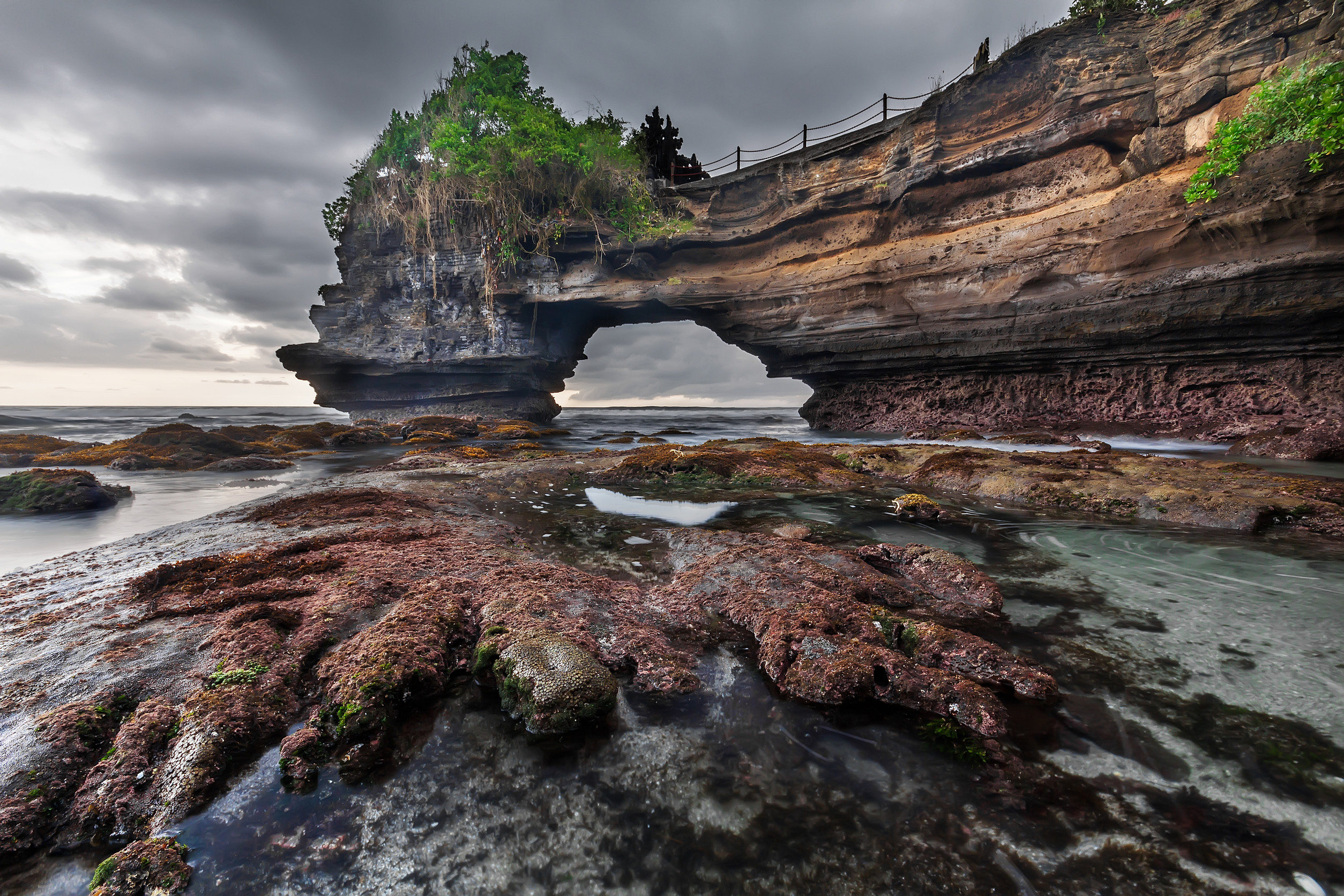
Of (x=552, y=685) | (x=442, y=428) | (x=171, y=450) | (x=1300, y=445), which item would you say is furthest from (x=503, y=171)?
(x=1300, y=445)

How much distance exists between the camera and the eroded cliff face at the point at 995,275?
35.5 ft

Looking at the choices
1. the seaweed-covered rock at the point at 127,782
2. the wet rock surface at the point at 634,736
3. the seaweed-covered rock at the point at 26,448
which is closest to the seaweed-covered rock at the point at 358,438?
the seaweed-covered rock at the point at 26,448

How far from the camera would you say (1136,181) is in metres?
12.4

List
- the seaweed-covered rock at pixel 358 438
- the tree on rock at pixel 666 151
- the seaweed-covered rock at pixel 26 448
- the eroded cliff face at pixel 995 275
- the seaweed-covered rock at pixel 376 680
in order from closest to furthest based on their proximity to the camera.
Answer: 1. the seaweed-covered rock at pixel 376 680
2. the eroded cliff face at pixel 995 275
3. the seaweed-covered rock at pixel 26 448
4. the seaweed-covered rock at pixel 358 438
5. the tree on rock at pixel 666 151

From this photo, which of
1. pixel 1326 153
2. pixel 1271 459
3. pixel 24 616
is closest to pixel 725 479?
pixel 24 616

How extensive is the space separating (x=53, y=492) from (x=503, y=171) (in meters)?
17.1

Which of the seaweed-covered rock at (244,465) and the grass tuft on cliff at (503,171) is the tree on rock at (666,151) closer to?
the grass tuft on cliff at (503,171)

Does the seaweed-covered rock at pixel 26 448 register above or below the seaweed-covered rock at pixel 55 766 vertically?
above

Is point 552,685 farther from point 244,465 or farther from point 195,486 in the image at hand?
point 244,465

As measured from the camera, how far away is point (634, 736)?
189 cm

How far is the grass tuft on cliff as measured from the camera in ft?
61.3

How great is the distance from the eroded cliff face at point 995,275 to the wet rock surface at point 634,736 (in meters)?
13.7

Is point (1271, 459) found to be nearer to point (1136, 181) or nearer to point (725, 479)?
point (1136, 181)

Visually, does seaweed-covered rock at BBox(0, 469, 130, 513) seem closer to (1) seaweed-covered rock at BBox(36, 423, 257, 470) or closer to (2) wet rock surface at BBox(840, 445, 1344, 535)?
(1) seaweed-covered rock at BBox(36, 423, 257, 470)
